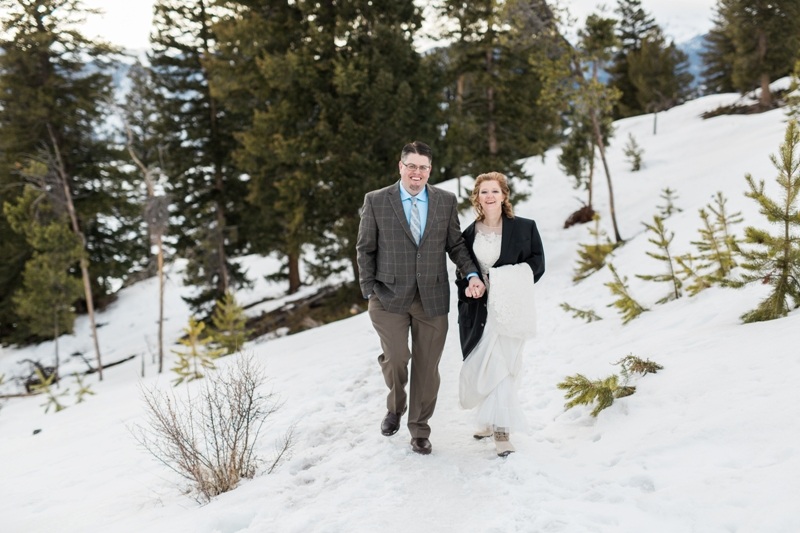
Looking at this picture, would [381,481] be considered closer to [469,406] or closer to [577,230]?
[469,406]

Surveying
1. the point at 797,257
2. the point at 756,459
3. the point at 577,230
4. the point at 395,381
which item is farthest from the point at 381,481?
the point at 577,230

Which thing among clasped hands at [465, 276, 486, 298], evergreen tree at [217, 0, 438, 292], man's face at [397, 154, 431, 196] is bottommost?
clasped hands at [465, 276, 486, 298]

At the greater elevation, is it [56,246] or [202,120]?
[202,120]

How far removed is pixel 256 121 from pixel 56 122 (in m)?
10.9

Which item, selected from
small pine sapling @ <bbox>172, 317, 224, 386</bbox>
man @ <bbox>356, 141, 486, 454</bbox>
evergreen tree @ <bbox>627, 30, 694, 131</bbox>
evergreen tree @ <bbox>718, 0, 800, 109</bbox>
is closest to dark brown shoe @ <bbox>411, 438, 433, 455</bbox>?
man @ <bbox>356, 141, 486, 454</bbox>

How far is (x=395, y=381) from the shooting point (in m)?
4.35

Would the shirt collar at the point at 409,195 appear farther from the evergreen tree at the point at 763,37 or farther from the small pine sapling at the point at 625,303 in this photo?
the evergreen tree at the point at 763,37

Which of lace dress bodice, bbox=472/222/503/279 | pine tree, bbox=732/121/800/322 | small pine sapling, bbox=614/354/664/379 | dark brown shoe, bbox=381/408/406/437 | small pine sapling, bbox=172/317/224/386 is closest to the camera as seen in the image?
lace dress bodice, bbox=472/222/503/279

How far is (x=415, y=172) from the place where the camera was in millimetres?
3992

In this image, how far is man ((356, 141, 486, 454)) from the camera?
13.3 ft

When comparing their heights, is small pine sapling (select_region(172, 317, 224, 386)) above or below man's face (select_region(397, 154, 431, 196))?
below

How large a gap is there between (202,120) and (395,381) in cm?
1955

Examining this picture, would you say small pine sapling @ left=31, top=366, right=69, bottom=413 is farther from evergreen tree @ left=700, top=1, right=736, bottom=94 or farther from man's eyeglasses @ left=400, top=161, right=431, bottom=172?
evergreen tree @ left=700, top=1, right=736, bottom=94

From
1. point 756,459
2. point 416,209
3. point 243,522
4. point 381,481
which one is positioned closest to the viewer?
point 756,459
